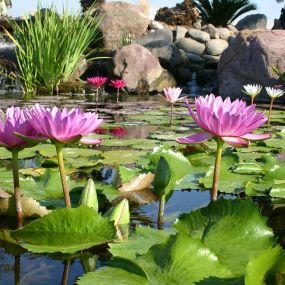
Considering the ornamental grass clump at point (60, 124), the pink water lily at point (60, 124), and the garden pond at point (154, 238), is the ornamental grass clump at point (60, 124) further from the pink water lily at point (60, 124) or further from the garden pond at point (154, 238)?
the garden pond at point (154, 238)

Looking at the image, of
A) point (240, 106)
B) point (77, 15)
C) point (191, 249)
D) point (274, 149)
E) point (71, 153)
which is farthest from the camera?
point (77, 15)

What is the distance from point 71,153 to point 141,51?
7284 mm

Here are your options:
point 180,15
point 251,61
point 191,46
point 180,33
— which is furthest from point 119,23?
point 251,61

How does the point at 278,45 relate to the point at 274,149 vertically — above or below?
above

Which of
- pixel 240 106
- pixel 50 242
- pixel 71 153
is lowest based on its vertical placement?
pixel 71 153

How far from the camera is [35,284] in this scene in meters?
0.94

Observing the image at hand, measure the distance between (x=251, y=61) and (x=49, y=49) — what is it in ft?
10.7

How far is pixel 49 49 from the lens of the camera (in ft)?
24.4

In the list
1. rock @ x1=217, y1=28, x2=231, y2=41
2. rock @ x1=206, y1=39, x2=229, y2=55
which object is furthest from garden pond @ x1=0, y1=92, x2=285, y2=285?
rock @ x1=217, y1=28, x2=231, y2=41

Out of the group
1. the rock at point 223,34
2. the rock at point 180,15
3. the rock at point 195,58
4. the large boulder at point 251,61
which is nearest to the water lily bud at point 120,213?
the large boulder at point 251,61

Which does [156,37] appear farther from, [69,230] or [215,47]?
[69,230]

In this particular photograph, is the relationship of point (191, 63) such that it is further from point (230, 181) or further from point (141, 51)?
point (230, 181)

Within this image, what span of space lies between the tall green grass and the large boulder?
2499 millimetres

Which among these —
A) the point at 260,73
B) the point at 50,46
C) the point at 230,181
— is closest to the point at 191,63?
the point at 260,73
